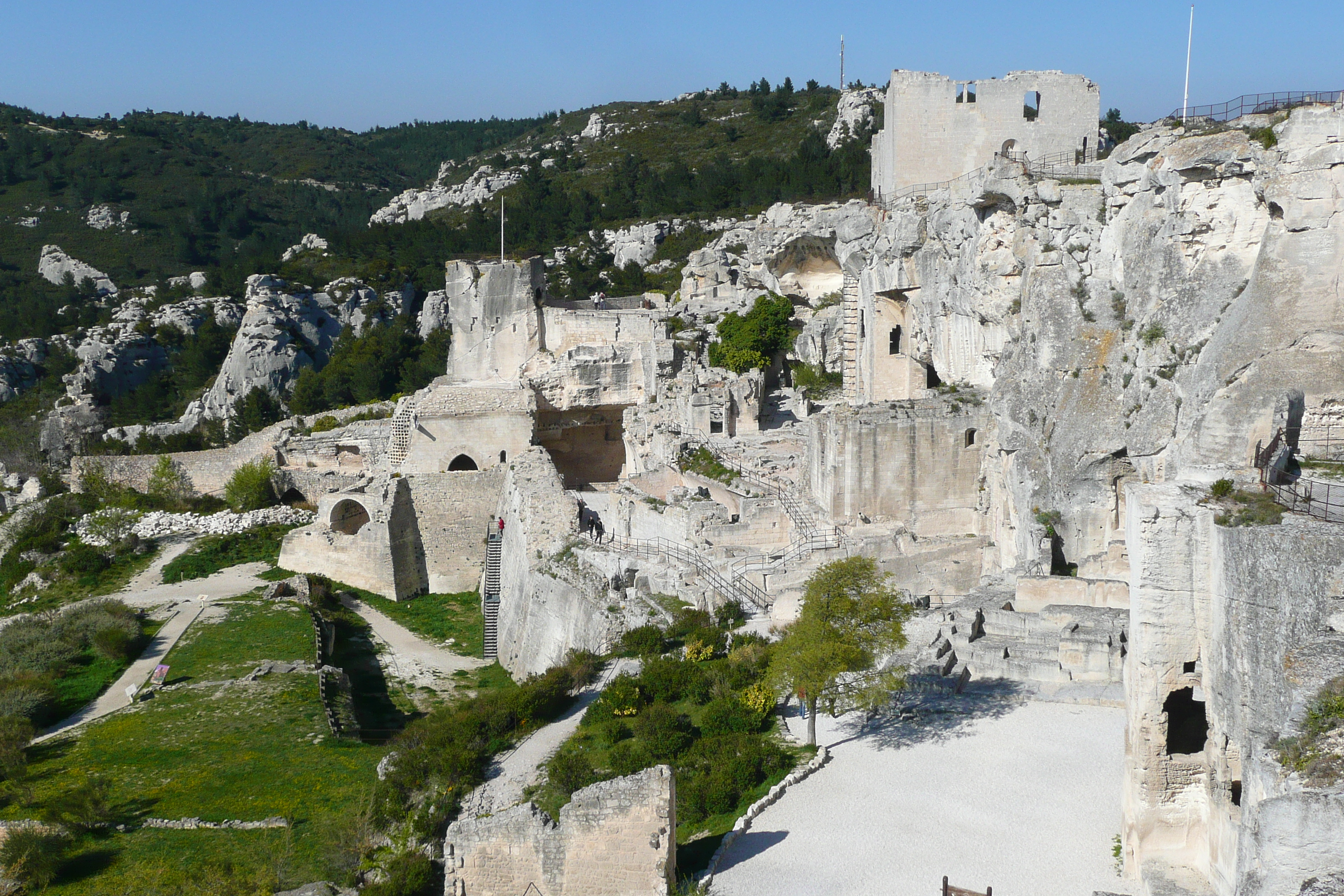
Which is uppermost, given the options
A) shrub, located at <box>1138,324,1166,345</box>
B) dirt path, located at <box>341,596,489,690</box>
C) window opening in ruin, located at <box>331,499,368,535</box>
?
shrub, located at <box>1138,324,1166,345</box>

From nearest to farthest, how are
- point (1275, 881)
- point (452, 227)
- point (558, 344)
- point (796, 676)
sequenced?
point (1275, 881)
point (796, 676)
point (558, 344)
point (452, 227)

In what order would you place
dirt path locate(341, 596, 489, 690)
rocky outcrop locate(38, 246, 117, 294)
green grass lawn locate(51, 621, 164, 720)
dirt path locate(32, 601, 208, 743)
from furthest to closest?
rocky outcrop locate(38, 246, 117, 294)
dirt path locate(341, 596, 489, 690)
green grass lawn locate(51, 621, 164, 720)
dirt path locate(32, 601, 208, 743)

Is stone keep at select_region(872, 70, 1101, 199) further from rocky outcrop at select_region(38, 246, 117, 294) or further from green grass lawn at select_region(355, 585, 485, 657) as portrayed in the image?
rocky outcrop at select_region(38, 246, 117, 294)

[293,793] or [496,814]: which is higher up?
[496,814]

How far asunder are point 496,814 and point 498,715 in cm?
524

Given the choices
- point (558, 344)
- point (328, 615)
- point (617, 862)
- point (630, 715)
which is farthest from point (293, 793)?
point (558, 344)

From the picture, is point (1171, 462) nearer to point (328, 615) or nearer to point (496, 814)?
point (496, 814)

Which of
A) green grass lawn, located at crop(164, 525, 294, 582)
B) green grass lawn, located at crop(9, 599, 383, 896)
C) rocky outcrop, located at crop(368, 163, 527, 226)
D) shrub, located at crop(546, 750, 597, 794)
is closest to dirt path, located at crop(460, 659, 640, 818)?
shrub, located at crop(546, 750, 597, 794)

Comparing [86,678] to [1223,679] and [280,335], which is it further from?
[280,335]

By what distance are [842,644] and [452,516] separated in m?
20.6

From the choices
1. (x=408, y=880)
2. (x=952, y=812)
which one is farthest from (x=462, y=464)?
(x=952, y=812)

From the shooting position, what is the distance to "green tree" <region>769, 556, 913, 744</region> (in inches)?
629

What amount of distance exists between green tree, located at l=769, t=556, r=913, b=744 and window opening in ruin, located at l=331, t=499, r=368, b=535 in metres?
22.6

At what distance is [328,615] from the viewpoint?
101 feet
